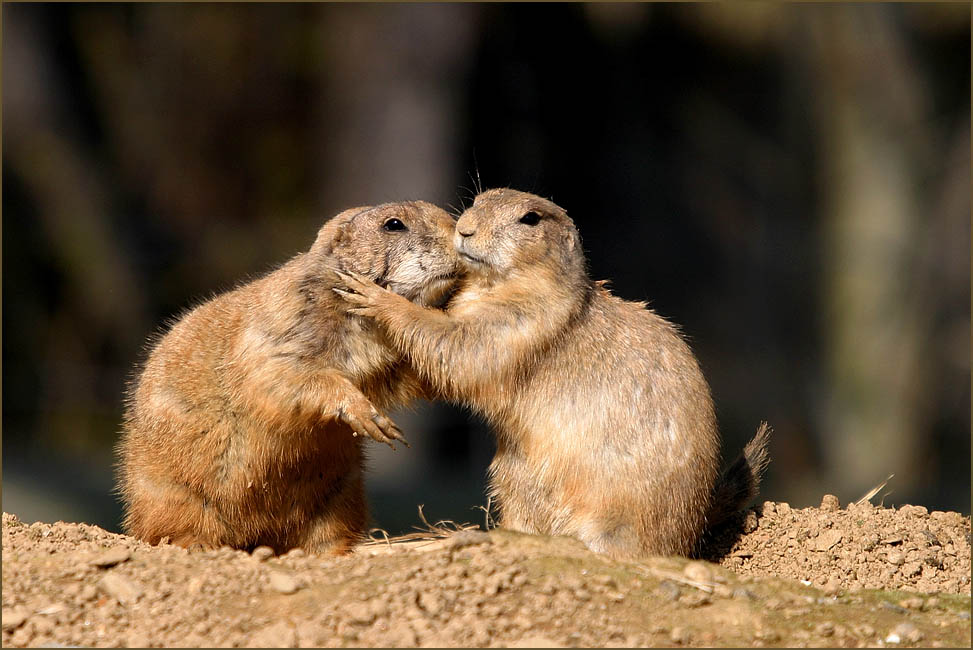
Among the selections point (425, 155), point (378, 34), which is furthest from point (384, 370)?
point (378, 34)

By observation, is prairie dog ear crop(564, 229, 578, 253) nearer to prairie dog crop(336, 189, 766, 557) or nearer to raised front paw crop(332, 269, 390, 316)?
prairie dog crop(336, 189, 766, 557)

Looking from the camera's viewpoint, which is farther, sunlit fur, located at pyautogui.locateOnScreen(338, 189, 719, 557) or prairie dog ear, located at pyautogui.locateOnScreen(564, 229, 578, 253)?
prairie dog ear, located at pyautogui.locateOnScreen(564, 229, 578, 253)

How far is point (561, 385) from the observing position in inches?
249

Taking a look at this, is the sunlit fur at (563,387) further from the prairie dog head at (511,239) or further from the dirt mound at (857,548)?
the dirt mound at (857,548)

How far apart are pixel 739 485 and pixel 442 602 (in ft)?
9.40

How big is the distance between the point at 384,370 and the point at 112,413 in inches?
493

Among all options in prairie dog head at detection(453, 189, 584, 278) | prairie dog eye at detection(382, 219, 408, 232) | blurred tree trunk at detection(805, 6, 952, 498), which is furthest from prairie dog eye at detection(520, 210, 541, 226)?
blurred tree trunk at detection(805, 6, 952, 498)

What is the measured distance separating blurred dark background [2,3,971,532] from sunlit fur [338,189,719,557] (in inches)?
332

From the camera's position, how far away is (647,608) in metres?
5.05

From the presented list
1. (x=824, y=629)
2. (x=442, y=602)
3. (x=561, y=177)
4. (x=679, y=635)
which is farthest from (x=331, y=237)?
(x=561, y=177)

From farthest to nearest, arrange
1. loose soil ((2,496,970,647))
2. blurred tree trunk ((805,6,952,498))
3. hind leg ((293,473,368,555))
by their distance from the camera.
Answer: blurred tree trunk ((805,6,952,498)) < hind leg ((293,473,368,555)) < loose soil ((2,496,970,647))

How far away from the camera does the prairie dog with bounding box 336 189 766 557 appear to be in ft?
20.1

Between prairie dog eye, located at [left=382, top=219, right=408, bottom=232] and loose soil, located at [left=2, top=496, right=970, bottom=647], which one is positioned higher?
prairie dog eye, located at [left=382, top=219, right=408, bottom=232]

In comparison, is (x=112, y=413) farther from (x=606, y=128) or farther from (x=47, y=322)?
(x=606, y=128)
